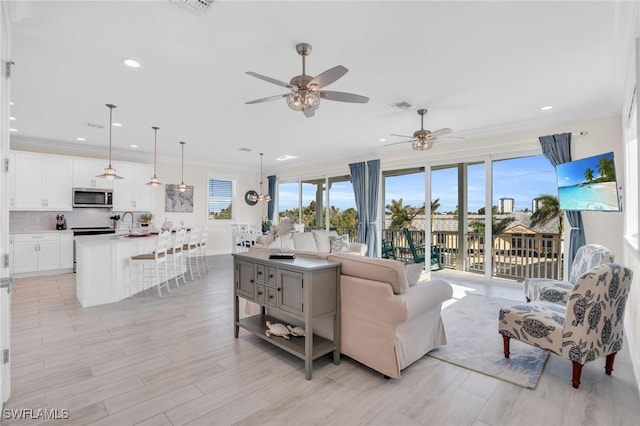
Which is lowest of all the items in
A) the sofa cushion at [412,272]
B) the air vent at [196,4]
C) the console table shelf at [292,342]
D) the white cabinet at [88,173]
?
the console table shelf at [292,342]

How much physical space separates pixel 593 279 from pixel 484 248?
3.80m

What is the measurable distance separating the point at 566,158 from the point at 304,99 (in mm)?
4388

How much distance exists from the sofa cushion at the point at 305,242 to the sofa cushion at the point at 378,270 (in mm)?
2839

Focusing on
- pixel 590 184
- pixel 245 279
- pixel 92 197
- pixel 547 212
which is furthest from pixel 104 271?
pixel 547 212

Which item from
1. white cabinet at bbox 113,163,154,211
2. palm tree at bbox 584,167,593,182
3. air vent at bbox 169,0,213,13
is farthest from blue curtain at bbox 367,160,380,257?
air vent at bbox 169,0,213,13

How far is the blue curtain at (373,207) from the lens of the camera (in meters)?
7.36

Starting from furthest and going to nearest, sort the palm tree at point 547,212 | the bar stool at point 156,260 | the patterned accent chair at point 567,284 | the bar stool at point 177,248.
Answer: the bar stool at point 177,248 < the palm tree at point 547,212 < the bar stool at point 156,260 < the patterned accent chair at point 567,284

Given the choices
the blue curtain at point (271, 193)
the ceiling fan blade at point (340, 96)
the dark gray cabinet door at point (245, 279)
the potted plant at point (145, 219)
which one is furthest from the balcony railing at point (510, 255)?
the potted plant at point (145, 219)

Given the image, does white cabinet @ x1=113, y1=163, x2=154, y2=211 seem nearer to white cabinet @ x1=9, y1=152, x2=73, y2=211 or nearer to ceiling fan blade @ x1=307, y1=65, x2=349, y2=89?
white cabinet @ x1=9, y1=152, x2=73, y2=211

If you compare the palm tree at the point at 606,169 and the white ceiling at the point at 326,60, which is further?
the palm tree at the point at 606,169

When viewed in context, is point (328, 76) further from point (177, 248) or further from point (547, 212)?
point (547, 212)

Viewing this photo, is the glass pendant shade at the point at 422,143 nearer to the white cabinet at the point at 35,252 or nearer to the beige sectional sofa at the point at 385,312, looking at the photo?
the beige sectional sofa at the point at 385,312

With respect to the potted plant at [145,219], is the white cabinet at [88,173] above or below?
above

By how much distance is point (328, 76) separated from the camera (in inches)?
96.4
